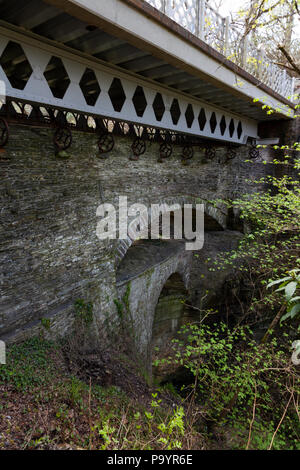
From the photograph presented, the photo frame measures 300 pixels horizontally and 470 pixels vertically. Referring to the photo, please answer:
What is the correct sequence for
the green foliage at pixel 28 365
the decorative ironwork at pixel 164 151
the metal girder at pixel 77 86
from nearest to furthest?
the metal girder at pixel 77 86 → the green foliage at pixel 28 365 → the decorative ironwork at pixel 164 151

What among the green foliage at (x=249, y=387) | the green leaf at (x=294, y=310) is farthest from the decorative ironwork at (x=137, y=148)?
the green leaf at (x=294, y=310)

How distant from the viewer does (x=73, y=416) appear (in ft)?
10.3

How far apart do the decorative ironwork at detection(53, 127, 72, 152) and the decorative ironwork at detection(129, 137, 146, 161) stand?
1.85 metres

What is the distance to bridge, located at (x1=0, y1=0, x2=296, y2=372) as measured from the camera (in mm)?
3305

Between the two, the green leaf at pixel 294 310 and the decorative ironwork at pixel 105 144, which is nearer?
the green leaf at pixel 294 310

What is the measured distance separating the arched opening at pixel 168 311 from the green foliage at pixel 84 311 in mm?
4345

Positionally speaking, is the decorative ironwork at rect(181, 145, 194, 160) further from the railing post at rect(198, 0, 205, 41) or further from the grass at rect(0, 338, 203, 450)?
the grass at rect(0, 338, 203, 450)

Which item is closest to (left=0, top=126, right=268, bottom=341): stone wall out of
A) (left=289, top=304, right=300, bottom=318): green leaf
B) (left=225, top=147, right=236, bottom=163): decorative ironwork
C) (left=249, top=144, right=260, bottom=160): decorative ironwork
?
(left=289, top=304, right=300, bottom=318): green leaf

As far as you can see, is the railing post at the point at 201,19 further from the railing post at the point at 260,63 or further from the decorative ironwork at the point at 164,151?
the decorative ironwork at the point at 164,151

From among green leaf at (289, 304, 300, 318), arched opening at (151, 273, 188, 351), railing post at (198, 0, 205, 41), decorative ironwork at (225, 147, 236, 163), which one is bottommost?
arched opening at (151, 273, 188, 351)

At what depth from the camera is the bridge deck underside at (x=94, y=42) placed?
9.60 feet

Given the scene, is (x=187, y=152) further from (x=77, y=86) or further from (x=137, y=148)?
(x=77, y=86)

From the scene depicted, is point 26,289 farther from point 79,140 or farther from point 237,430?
point 237,430

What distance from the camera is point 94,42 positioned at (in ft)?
11.8
